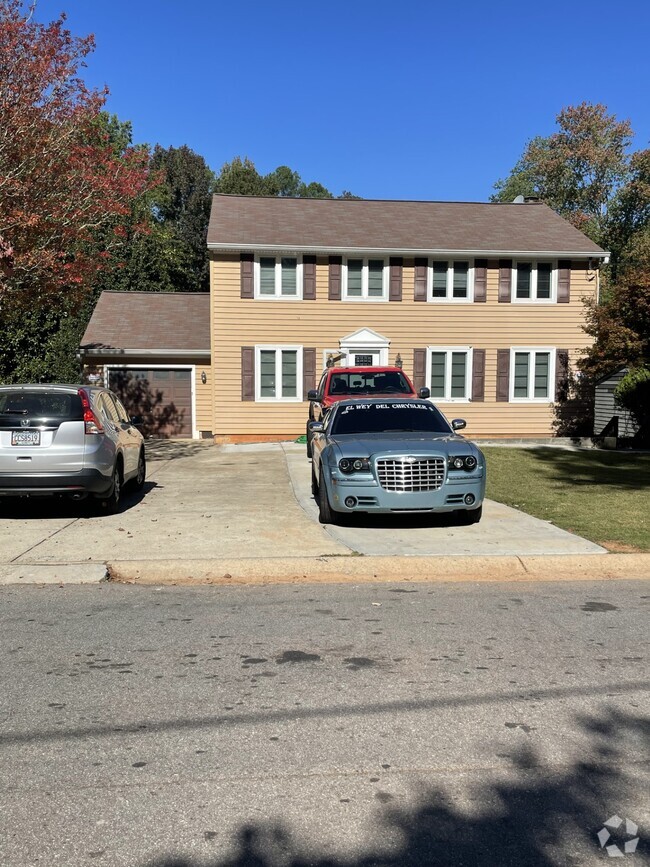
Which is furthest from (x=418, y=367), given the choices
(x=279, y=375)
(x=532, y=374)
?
(x=279, y=375)

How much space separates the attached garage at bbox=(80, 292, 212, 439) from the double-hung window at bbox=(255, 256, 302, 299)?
2.96 meters

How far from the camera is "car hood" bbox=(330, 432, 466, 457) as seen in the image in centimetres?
795

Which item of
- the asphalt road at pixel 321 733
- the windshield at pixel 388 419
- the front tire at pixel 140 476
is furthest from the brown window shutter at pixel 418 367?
the asphalt road at pixel 321 733

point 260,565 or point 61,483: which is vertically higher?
point 61,483

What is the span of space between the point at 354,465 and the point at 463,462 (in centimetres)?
125

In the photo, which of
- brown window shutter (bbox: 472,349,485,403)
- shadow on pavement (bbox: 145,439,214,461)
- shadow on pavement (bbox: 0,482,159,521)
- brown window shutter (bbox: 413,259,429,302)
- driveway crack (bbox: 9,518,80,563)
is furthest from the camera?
brown window shutter (bbox: 472,349,485,403)

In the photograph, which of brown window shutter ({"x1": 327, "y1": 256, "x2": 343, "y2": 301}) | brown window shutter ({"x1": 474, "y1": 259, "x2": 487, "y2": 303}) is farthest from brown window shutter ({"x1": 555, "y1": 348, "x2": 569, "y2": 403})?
brown window shutter ({"x1": 327, "y1": 256, "x2": 343, "y2": 301})

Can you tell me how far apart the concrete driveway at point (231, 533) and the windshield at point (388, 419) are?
3.79ft

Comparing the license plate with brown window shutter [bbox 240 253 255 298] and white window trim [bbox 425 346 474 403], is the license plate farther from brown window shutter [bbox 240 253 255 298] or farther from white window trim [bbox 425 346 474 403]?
white window trim [bbox 425 346 474 403]

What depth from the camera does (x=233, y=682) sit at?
4109 millimetres

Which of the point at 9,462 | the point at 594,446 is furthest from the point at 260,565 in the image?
the point at 594,446

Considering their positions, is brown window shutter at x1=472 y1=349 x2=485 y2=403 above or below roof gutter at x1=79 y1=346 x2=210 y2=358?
below

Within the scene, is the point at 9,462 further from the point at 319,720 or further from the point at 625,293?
the point at 625,293

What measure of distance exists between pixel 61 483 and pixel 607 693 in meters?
6.67
